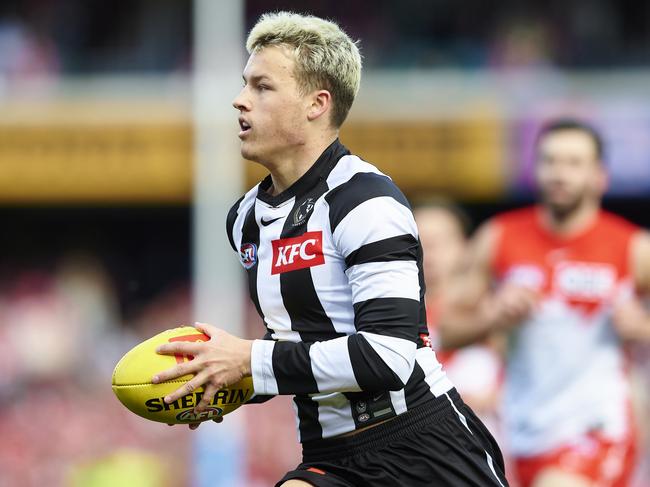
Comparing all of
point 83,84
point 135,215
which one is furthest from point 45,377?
point 135,215

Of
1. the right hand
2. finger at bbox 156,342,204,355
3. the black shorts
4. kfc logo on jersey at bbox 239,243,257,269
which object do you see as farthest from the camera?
the right hand

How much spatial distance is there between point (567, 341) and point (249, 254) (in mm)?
3042

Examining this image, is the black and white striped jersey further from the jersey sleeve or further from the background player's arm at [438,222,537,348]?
the background player's arm at [438,222,537,348]

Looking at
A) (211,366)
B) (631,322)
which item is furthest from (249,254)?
(631,322)

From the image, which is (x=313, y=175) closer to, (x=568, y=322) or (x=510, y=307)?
(x=510, y=307)

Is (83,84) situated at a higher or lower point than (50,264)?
higher

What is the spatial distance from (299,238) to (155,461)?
33.0ft

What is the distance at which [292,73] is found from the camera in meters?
4.50

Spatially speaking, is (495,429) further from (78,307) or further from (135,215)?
(135,215)

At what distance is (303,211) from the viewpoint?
4441mm

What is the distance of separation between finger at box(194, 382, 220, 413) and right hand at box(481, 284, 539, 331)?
288 cm

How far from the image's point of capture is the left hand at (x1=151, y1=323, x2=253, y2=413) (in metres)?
4.22

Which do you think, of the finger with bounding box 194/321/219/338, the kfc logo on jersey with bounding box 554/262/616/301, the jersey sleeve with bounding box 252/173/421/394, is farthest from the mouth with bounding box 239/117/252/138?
the kfc logo on jersey with bounding box 554/262/616/301

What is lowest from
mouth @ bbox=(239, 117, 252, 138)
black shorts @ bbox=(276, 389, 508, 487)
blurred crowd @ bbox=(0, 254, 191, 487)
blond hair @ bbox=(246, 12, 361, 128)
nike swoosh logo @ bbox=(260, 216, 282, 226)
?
blurred crowd @ bbox=(0, 254, 191, 487)
